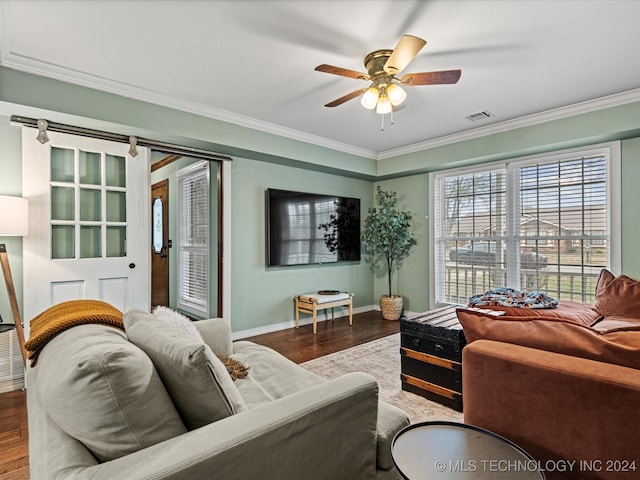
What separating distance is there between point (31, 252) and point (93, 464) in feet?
8.72

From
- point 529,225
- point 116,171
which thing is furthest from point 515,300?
point 116,171

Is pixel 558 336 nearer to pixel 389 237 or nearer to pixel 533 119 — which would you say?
pixel 533 119

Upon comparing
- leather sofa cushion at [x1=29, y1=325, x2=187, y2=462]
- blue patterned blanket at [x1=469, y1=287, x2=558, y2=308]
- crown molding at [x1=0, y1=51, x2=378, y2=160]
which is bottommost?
blue patterned blanket at [x1=469, y1=287, x2=558, y2=308]

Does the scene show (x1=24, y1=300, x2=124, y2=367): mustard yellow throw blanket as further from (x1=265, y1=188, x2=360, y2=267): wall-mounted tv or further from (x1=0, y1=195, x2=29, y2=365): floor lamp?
(x1=265, y1=188, x2=360, y2=267): wall-mounted tv

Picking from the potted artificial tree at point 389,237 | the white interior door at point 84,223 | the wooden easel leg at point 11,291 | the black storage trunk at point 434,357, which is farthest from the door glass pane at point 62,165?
the potted artificial tree at point 389,237

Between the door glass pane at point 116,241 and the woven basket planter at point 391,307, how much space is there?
136 inches

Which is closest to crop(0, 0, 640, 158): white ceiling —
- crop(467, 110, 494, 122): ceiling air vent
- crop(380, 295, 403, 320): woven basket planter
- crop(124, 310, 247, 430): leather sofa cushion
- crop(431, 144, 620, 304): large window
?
crop(467, 110, 494, 122): ceiling air vent

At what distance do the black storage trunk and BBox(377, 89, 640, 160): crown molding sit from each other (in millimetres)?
2472

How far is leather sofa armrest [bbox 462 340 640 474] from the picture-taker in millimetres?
1229

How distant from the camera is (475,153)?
4199mm

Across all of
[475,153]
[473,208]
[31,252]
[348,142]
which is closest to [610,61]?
[475,153]

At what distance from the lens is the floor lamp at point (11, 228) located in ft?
8.02

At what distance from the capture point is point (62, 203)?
2994mm

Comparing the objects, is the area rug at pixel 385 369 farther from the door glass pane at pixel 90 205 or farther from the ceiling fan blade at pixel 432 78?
the door glass pane at pixel 90 205
